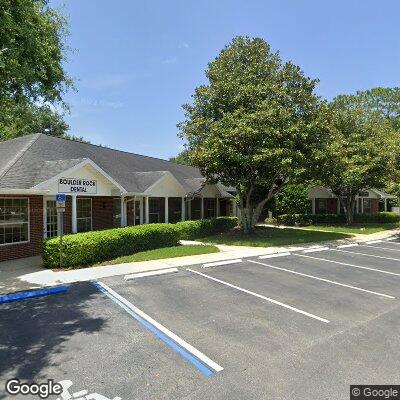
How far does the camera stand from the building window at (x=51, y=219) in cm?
1697

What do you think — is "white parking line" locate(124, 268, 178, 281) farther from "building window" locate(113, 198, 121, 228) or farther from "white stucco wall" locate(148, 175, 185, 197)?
"white stucco wall" locate(148, 175, 185, 197)

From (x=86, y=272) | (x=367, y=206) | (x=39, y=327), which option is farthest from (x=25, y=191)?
(x=367, y=206)

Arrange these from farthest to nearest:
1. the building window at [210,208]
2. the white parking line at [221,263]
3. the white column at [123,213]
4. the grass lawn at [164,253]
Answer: the building window at [210,208] < the white column at [123,213] < the grass lawn at [164,253] < the white parking line at [221,263]

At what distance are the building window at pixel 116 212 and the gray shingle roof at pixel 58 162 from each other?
1069 millimetres

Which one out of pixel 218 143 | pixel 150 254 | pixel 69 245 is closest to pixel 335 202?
pixel 218 143

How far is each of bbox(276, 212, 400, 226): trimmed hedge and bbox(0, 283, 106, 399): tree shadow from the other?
27.8 meters

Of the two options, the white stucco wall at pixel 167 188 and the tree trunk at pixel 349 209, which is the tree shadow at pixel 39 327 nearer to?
the white stucco wall at pixel 167 188

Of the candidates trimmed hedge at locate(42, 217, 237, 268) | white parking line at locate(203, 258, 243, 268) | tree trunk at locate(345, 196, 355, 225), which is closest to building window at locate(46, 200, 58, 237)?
trimmed hedge at locate(42, 217, 237, 268)

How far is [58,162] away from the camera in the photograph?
17.2m

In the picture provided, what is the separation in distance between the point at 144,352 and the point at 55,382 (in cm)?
149

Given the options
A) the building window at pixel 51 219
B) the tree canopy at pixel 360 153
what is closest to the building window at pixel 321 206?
the tree canopy at pixel 360 153

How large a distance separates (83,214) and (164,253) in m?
5.49

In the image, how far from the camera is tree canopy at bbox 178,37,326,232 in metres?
20.5

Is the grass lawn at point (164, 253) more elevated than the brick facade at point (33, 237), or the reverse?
the brick facade at point (33, 237)
